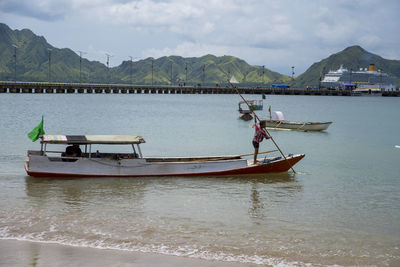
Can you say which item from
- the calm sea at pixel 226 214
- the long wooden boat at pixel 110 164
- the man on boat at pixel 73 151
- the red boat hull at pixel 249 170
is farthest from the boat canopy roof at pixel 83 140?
the calm sea at pixel 226 214

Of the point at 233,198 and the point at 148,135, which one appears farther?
the point at 148,135

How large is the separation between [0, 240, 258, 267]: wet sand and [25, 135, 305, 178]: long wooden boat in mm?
8535

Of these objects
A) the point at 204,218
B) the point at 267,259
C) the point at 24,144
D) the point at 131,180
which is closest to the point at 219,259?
the point at 267,259

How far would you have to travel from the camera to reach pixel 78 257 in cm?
1054

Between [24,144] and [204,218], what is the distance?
21.3 metres

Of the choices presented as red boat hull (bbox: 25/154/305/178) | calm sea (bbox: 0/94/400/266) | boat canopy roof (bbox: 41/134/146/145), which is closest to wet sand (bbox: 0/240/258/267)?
calm sea (bbox: 0/94/400/266)

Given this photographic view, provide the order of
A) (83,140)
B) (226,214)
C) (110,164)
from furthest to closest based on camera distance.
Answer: (110,164), (83,140), (226,214)

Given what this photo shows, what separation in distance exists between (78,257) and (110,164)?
9768mm

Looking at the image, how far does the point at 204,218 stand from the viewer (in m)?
14.7

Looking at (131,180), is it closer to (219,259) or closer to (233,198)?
(233,198)

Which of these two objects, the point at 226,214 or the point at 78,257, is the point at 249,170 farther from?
the point at 78,257

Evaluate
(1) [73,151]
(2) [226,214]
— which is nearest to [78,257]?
(2) [226,214]

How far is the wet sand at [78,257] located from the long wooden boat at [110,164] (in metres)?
8.54

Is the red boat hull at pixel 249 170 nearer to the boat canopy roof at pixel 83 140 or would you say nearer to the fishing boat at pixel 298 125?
the boat canopy roof at pixel 83 140
